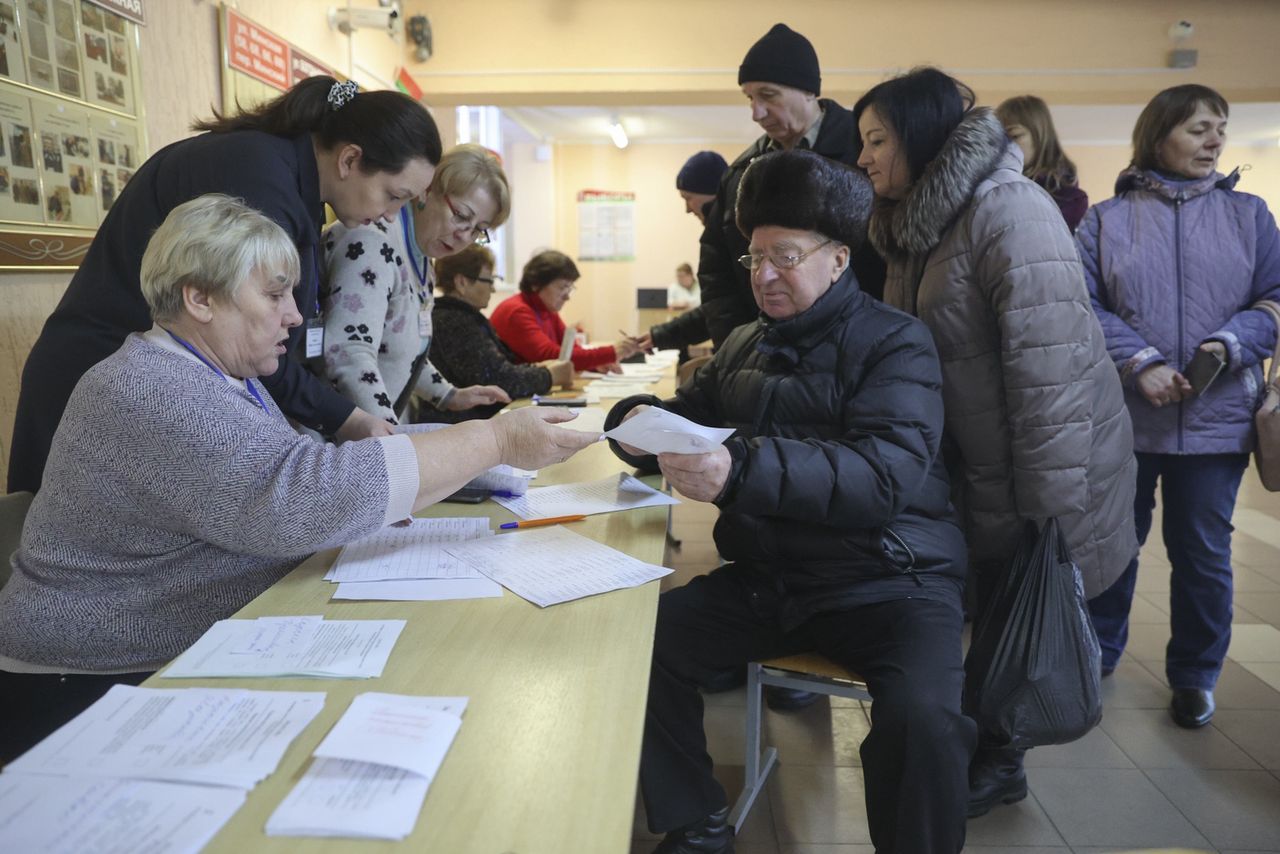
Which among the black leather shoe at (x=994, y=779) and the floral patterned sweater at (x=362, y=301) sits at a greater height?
the floral patterned sweater at (x=362, y=301)

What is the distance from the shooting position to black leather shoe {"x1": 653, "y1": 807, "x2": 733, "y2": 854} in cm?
177

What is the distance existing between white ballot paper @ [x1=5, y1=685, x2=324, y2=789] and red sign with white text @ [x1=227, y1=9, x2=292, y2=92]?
312 centimetres

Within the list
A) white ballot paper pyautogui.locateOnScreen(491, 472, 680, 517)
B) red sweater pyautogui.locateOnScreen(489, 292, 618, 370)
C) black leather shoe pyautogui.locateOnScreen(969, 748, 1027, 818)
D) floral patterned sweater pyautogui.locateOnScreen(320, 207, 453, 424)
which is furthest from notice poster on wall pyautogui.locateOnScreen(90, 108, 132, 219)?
black leather shoe pyautogui.locateOnScreen(969, 748, 1027, 818)

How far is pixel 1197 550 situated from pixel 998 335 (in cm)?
107

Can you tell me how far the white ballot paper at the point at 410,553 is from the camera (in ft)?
4.45

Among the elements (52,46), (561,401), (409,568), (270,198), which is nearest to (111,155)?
(52,46)

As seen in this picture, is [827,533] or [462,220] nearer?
[827,533]

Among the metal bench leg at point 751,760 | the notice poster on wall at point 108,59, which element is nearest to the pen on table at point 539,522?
the metal bench leg at point 751,760

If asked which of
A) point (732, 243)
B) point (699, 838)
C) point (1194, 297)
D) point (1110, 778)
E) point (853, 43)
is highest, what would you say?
point (853, 43)

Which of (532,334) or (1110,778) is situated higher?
(532,334)

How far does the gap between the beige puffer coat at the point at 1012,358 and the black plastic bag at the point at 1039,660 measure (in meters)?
0.11

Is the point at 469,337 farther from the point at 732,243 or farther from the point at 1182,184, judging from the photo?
the point at 1182,184

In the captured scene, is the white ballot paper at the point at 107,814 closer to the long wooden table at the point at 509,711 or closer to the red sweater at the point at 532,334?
the long wooden table at the point at 509,711

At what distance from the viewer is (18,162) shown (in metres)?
2.31
